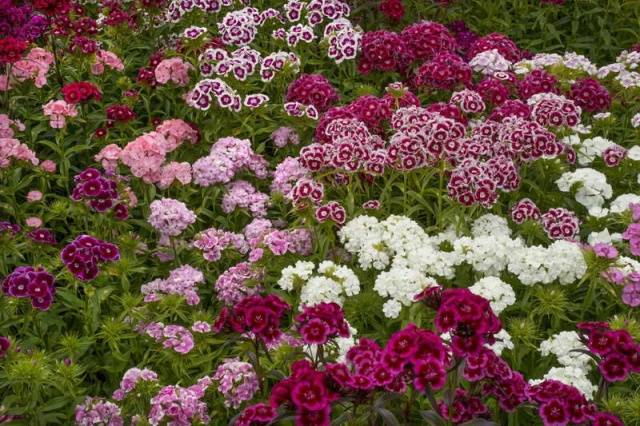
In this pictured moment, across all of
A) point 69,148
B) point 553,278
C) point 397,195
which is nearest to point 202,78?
point 69,148

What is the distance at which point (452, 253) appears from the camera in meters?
5.12

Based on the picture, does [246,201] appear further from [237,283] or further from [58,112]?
[58,112]

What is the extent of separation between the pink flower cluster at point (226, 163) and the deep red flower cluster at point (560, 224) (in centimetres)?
209

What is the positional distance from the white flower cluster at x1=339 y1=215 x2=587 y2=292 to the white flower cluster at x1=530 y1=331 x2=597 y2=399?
0.46 metres

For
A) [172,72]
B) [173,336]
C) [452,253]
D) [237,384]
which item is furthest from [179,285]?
[172,72]

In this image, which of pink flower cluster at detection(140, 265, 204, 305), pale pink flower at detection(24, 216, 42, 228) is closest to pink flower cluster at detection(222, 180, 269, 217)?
pink flower cluster at detection(140, 265, 204, 305)

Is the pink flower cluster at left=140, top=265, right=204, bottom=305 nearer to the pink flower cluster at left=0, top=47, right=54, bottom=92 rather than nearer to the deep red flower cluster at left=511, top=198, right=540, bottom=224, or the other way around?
the deep red flower cluster at left=511, top=198, right=540, bottom=224

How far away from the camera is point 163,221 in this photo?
5.42 metres

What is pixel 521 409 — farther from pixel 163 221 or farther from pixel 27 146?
pixel 27 146

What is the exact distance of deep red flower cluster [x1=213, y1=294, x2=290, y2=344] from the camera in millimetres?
3830

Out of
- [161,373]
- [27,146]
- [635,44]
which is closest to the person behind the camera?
[161,373]

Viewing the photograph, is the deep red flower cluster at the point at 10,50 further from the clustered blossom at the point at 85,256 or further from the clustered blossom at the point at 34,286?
the clustered blossom at the point at 34,286

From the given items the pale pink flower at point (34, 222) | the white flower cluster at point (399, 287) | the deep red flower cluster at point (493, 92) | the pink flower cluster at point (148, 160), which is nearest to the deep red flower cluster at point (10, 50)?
the pink flower cluster at point (148, 160)

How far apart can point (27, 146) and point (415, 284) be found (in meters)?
3.50
